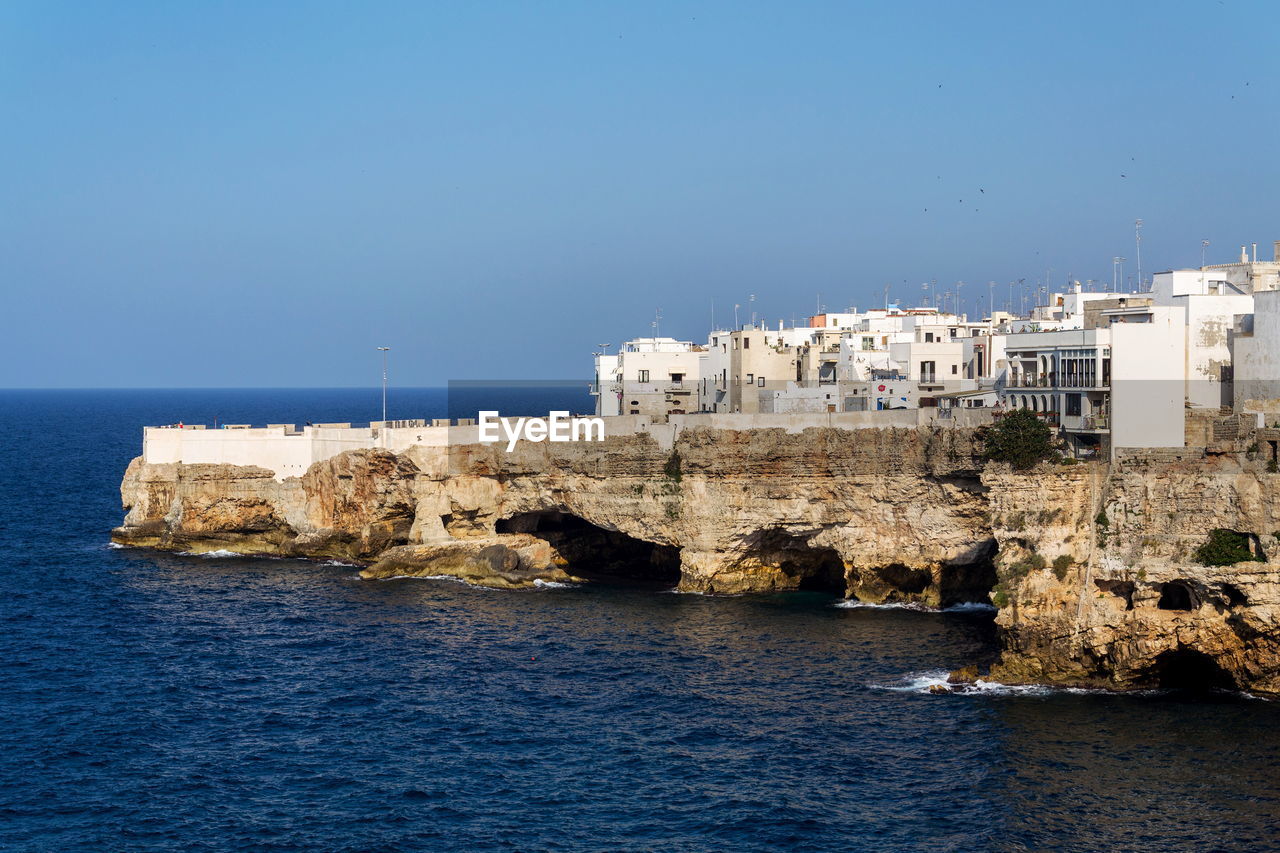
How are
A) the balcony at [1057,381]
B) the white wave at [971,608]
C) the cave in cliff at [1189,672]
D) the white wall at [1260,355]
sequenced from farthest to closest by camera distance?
1. the white wave at [971,608]
2. the balcony at [1057,381]
3. the white wall at [1260,355]
4. the cave in cliff at [1189,672]

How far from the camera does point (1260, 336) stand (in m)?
52.6

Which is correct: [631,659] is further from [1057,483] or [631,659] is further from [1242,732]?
[1242,732]

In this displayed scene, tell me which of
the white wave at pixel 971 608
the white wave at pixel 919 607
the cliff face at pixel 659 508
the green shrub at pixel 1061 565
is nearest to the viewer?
the green shrub at pixel 1061 565

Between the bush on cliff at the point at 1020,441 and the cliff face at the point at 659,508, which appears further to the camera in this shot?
the cliff face at the point at 659,508

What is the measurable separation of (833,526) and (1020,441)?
12.0 m

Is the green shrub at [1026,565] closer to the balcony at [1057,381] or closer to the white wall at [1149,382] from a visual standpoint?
the white wall at [1149,382]

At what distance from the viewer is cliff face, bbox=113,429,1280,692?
148ft

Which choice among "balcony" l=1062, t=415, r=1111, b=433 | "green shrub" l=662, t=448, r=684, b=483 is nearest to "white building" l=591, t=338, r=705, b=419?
"green shrub" l=662, t=448, r=684, b=483

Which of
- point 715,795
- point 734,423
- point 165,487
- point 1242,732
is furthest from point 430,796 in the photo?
point 165,487

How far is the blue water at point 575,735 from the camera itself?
35594 millimetres

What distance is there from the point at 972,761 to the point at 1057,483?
518 inches

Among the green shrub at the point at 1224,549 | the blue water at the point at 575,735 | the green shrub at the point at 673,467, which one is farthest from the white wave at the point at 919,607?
the green shrub at the point at 1224,549

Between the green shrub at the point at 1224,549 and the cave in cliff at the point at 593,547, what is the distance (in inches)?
1181

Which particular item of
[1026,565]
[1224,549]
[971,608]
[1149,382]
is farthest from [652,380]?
[1224,549]
